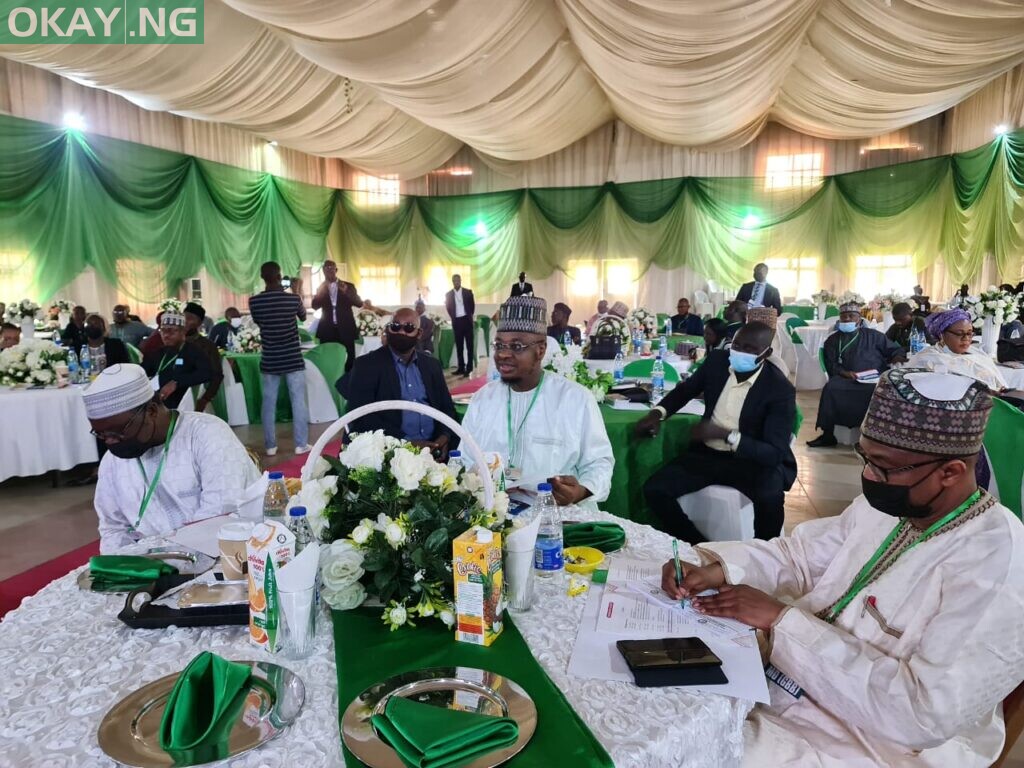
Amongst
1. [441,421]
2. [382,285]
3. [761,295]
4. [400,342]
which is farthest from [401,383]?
[382,285]

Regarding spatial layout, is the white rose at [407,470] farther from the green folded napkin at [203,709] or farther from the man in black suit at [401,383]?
the man in black suit at [401,383]

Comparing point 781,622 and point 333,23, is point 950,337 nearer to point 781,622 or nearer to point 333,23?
point 781,622

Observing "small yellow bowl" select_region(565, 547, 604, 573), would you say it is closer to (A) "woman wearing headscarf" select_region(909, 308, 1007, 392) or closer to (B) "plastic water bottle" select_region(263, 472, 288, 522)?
(B) "plastic water bottle" select_region(263, 472, 288, 522)

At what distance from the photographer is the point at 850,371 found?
7062mm

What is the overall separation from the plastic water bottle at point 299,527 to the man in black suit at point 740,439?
2670mm

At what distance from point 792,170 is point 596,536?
677 inches

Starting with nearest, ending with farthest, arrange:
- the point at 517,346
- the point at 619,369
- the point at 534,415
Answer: the point at 517,346 < the point at 534,415 < the point at 619,369

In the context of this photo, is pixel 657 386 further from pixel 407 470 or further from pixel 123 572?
pixel 123 572

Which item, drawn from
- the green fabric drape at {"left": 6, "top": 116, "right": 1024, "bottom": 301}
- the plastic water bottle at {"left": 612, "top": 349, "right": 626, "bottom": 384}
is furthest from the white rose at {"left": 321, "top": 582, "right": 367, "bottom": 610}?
the green fabric drape at {"left": 6, "top": 116, "right": 1024, "bottom": 301}

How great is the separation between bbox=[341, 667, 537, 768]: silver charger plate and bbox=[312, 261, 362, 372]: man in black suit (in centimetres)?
757

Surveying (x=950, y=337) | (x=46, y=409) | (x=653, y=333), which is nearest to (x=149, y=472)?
(x=46, y=409)

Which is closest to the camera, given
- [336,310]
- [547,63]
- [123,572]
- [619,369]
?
[123,572]

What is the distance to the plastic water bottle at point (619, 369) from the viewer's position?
5.66 meters

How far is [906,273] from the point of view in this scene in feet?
51.0
